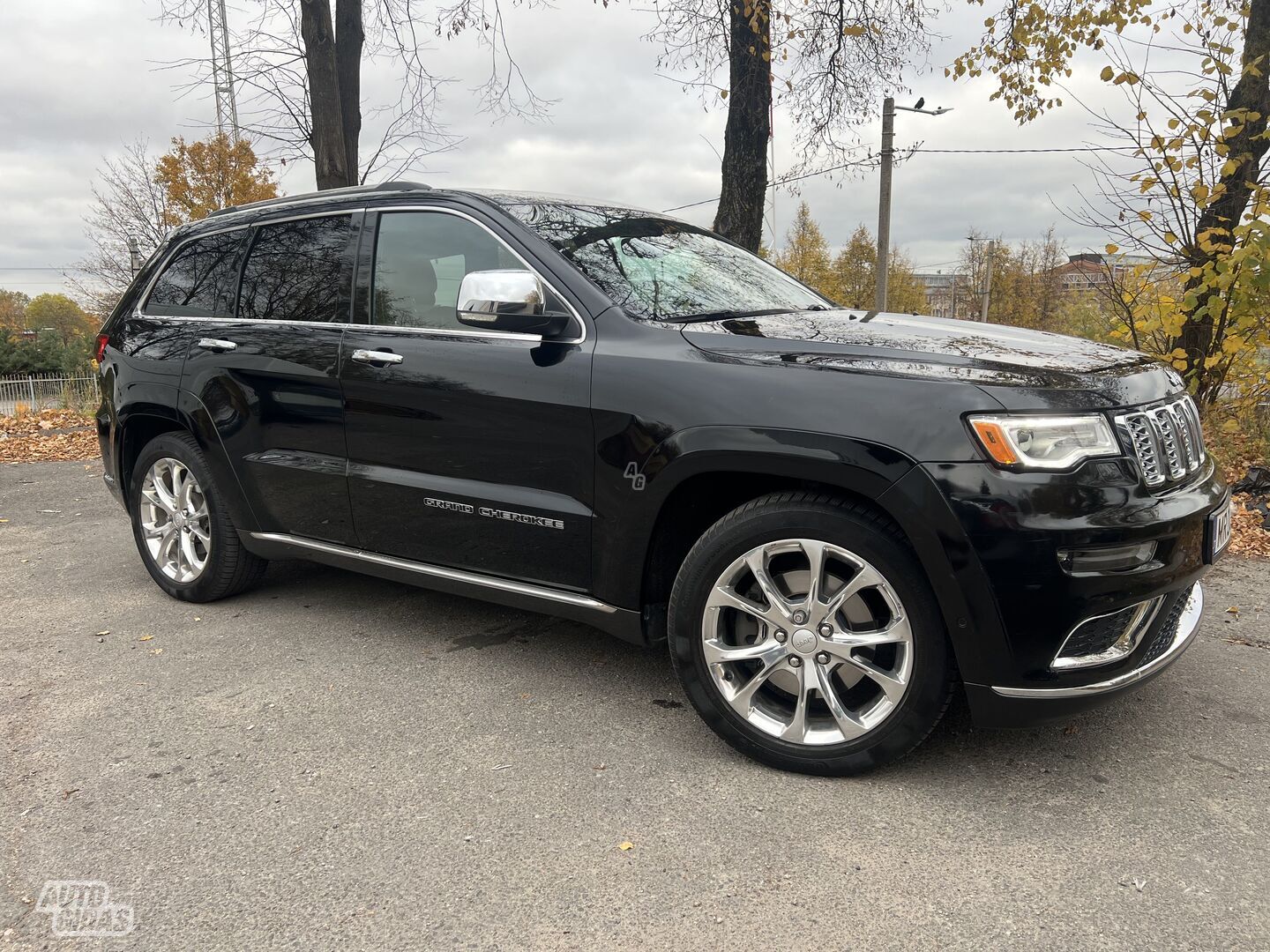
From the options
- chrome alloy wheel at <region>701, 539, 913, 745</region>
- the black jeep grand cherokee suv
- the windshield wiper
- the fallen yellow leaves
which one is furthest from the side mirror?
the fallen yellow leaves

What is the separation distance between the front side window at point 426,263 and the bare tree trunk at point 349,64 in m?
7.55

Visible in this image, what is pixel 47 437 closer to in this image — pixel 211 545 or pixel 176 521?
pixel 176 521

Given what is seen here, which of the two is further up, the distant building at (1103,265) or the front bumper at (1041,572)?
the distant building at (1103,265)

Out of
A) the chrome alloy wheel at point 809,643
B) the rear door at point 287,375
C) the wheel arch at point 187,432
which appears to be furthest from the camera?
the wheel arch at point 187,432

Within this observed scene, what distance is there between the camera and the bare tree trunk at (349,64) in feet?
34.4

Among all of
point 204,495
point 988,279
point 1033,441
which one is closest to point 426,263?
point 204,495

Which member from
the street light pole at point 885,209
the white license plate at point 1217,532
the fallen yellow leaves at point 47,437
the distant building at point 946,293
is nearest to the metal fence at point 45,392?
the fallen yellow leaves at point 47,437

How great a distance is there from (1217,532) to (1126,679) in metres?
0.58

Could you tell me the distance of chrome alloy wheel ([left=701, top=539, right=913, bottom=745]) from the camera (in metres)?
2.57

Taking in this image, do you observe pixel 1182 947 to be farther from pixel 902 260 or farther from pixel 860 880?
pixel 902 260

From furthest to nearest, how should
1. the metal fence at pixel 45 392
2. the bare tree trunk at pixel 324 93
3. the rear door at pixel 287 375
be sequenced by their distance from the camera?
1. the metal fence at pixel 45 392
2. the bare tree trunk at pixel 324 93
3. the rear door at pixel 287 375

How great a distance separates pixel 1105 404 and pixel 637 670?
197cm

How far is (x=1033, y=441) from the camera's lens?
234 cm

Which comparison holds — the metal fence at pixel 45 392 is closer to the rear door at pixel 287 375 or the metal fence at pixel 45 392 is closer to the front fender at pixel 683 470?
the rear door at pixel 287 375
